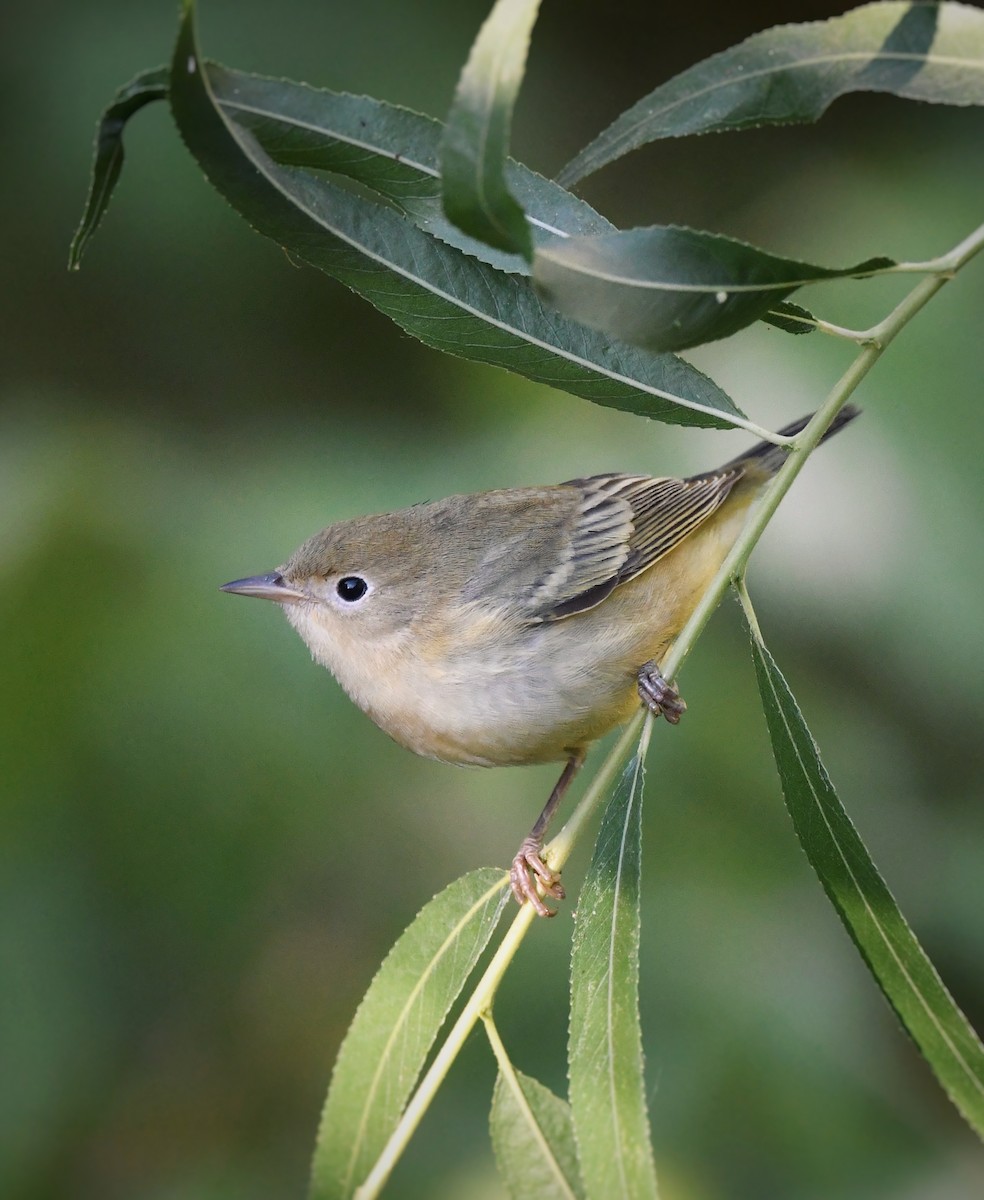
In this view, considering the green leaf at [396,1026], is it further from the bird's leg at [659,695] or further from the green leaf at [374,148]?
the green leaf at [374,148]

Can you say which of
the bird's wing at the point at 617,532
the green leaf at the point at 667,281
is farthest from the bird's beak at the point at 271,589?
the green leaf at the point at 667,281

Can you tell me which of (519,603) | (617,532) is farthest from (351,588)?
(617,532)

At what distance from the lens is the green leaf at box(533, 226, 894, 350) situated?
1.23 m

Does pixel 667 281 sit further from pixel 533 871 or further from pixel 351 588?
pixel 351 588

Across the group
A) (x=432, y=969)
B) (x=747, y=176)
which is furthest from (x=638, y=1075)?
(x=747, y=176)

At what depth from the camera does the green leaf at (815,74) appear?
54.5 inches

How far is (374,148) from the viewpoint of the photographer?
150cm

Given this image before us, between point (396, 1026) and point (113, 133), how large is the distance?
1.08 meters

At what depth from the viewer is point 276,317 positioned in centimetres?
440

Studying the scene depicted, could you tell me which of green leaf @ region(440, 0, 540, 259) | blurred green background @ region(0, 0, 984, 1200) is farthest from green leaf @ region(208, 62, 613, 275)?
blurred green background @ region(0, 0, 984, 1200)

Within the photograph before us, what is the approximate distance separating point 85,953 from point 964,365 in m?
2.86

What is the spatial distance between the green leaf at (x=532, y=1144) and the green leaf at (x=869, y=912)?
0.44 metres

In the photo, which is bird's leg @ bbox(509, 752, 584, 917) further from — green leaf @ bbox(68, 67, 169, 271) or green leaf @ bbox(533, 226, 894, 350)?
green leaf @ bbox(68, 67, 169, 271)

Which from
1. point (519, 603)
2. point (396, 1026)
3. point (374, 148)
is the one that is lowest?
point (396, 1026)
